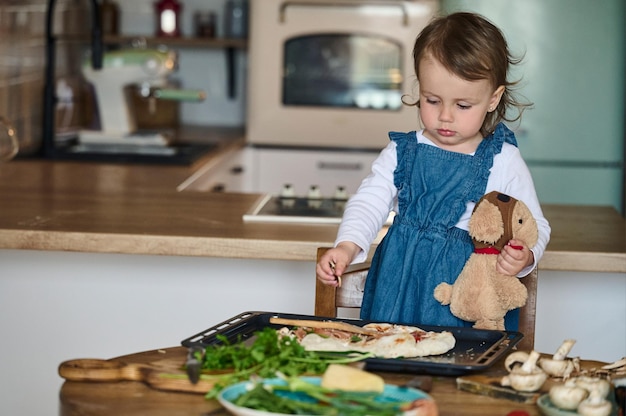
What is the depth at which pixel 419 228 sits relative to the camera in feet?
5.52

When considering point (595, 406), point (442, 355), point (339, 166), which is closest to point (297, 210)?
point (442, 355)

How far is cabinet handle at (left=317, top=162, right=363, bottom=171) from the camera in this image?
369 centimetres

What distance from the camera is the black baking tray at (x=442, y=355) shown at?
1234mm

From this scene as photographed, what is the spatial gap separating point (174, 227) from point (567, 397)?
1121 mm

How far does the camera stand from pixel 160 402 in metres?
1.15

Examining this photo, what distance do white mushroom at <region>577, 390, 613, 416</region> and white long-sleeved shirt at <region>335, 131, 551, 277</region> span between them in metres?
0.45

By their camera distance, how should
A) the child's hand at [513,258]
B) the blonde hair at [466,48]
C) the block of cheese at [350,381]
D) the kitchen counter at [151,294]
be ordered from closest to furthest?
the block of cheese at [350,381] → the child's hand at [513,258] → the blonde hair at [466,48] → the kitchen counter at [151,294]

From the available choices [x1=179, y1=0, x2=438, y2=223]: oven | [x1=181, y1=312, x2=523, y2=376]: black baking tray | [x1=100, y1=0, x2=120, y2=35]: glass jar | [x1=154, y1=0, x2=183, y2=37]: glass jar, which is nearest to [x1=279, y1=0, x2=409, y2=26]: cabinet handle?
[x1=179, y1=0, x2=438, y2=223]: oven

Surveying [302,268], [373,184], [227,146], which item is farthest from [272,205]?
[227,146]

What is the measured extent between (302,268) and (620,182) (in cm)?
190

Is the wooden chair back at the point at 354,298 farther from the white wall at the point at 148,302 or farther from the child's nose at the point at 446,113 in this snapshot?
the white wall at the point at 148,302

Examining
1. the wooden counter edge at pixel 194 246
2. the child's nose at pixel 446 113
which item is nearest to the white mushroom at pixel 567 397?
the child's nose at pixel 446 113

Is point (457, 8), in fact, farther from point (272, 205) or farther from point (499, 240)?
point (499, 240)

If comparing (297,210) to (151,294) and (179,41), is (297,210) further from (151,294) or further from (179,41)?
(179,41)
